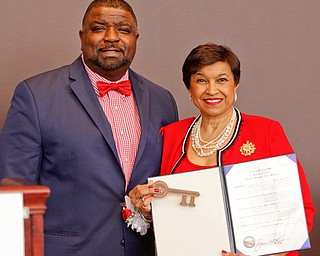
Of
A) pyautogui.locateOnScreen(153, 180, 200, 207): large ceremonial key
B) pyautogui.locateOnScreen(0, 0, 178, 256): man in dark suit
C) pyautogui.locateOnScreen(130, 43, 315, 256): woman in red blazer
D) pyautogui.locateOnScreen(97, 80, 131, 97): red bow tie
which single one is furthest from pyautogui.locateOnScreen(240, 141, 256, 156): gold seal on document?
pyautogui.locateOnScreen(97, 80, 131, 97): red bow tie

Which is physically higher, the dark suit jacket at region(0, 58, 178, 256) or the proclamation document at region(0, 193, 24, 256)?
the dark suit jacket at region(0, 58, 178, 256)

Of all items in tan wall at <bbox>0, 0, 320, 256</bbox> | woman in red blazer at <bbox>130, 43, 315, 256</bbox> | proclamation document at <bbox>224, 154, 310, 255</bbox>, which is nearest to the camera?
proclamation document at <bbox>224, 154, 310, 255</bbox>

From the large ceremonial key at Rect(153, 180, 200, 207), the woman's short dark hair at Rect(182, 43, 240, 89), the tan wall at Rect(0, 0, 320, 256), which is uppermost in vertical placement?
the tan wall at Rect(0, 0, 320, 256)

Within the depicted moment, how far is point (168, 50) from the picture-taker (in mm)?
3287

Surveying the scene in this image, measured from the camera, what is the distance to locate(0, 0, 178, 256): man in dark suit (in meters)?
2.10

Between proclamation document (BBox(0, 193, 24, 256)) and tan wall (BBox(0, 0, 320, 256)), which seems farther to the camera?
tan wall (BBox(0, 0, 320, 256))

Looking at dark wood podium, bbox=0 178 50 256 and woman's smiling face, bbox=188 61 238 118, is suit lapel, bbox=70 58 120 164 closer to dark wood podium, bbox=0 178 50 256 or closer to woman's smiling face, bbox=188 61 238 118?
woman's smiling face, bbox=188 61 238 118

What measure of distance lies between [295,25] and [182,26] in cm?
61

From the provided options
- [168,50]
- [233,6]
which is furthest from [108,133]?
[233,6]

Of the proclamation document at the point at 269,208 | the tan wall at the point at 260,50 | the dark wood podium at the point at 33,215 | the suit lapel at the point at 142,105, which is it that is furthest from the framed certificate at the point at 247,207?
the tan wall at the point at 260,50

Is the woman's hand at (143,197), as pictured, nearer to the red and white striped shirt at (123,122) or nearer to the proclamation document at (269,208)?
the red and white striped shirt at (123,122)

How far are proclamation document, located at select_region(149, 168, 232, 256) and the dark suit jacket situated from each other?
0.77 ft

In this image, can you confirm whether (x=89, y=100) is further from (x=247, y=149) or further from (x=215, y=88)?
(x=247, y=149)

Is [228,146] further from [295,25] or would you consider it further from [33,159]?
[295,25]
